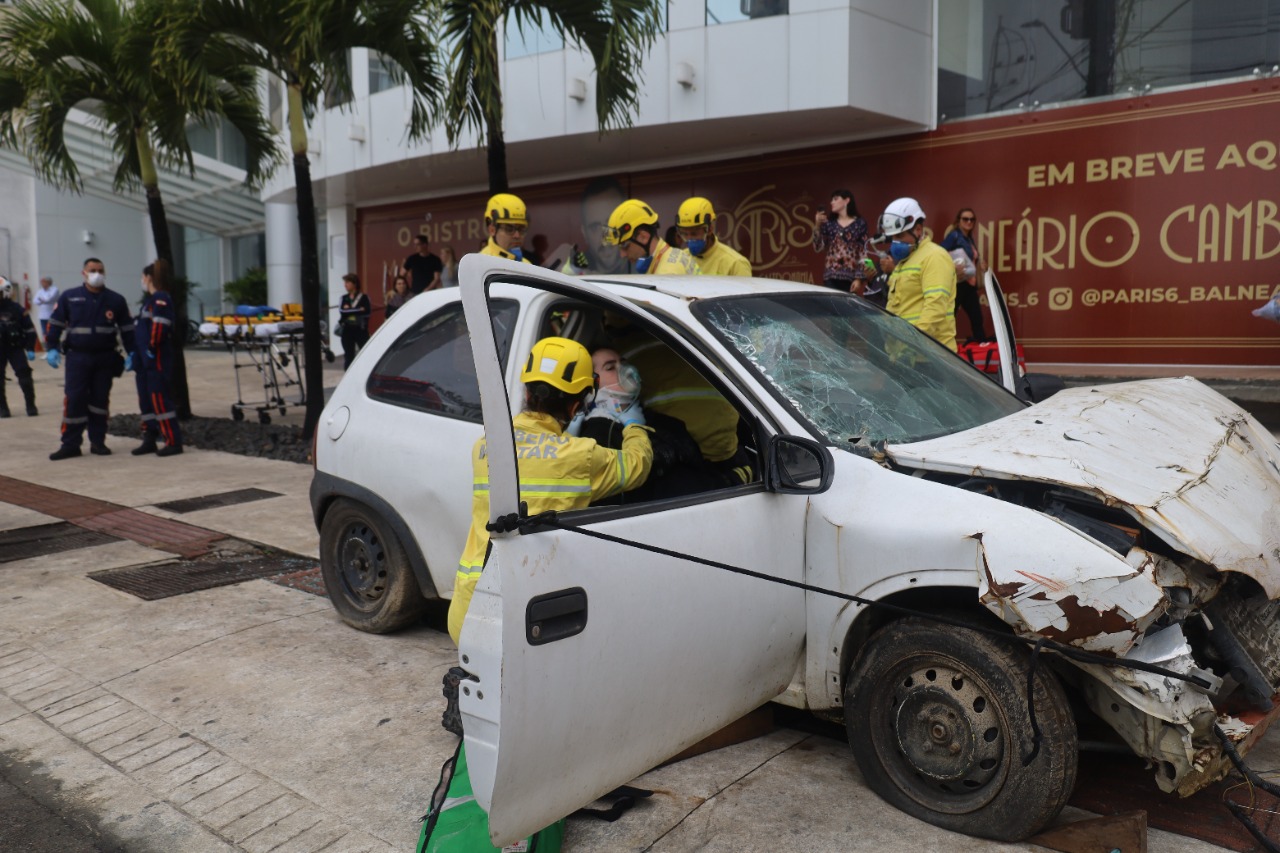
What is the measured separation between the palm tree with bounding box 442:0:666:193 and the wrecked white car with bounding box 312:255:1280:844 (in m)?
5.49

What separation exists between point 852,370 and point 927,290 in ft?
8.65

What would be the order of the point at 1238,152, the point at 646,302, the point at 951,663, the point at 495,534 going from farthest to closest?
the point at 1238,152 < the point at 646,302 < the point at 951,663 < the point at 495,534

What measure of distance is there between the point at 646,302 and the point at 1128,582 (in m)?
1.79

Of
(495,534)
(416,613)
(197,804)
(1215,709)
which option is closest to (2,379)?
(416,613)

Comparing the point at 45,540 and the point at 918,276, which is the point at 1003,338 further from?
the point at 45,540

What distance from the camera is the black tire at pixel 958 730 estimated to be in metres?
2.85

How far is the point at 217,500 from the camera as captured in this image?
8359 mm

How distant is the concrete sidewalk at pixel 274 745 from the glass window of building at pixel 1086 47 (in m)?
8.98

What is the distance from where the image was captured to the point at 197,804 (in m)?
3.43

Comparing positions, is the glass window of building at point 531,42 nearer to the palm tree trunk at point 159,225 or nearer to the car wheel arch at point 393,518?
the palm tree trunk at point 159,225

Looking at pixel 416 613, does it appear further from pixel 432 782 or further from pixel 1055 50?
pixel 1055 50

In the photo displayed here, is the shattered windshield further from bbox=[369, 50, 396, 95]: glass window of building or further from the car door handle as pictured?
bbox=[369, 50, 396, 95]: glass window of building

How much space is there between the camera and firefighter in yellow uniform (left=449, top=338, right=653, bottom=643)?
3.07 meters

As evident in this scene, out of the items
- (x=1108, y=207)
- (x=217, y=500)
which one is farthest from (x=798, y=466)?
(x=1108, y=207)
